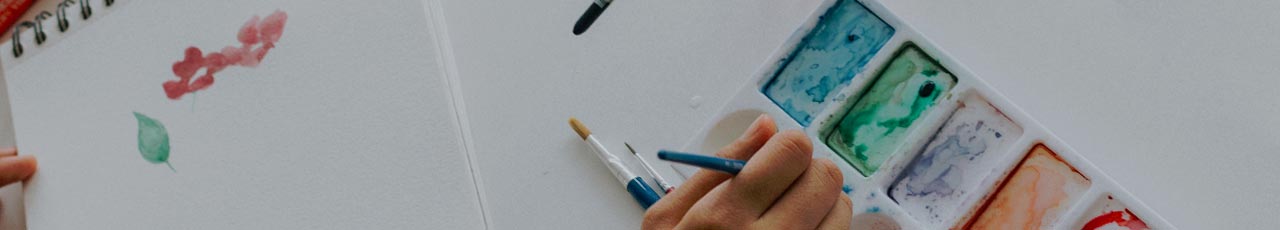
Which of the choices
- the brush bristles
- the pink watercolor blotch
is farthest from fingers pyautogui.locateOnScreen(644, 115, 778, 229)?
the pink watercolor blotch

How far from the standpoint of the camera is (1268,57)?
87cm

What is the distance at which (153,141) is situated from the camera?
3.30 feet

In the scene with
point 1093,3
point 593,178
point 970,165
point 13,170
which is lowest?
point 13,170

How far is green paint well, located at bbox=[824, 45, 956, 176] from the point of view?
0.87 meters

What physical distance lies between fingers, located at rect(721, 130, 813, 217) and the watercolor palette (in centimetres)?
8

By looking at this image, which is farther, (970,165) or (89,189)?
(89,189)

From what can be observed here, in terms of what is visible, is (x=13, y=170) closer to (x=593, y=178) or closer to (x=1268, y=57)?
(x=593, y=178)

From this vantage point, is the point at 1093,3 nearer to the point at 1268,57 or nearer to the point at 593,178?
the point at 1268,57

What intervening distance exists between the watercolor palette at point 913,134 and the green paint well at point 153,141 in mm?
447

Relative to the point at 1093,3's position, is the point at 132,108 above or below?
below

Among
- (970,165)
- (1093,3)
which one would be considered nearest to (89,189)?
(970,165)

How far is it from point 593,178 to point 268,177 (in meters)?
0.27

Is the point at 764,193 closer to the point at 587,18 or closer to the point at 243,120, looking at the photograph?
the point at 587,18

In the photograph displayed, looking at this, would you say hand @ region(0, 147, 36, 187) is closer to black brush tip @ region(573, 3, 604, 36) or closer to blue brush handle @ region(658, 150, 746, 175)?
black brush tip @ region(573, 3, 604, 36)
